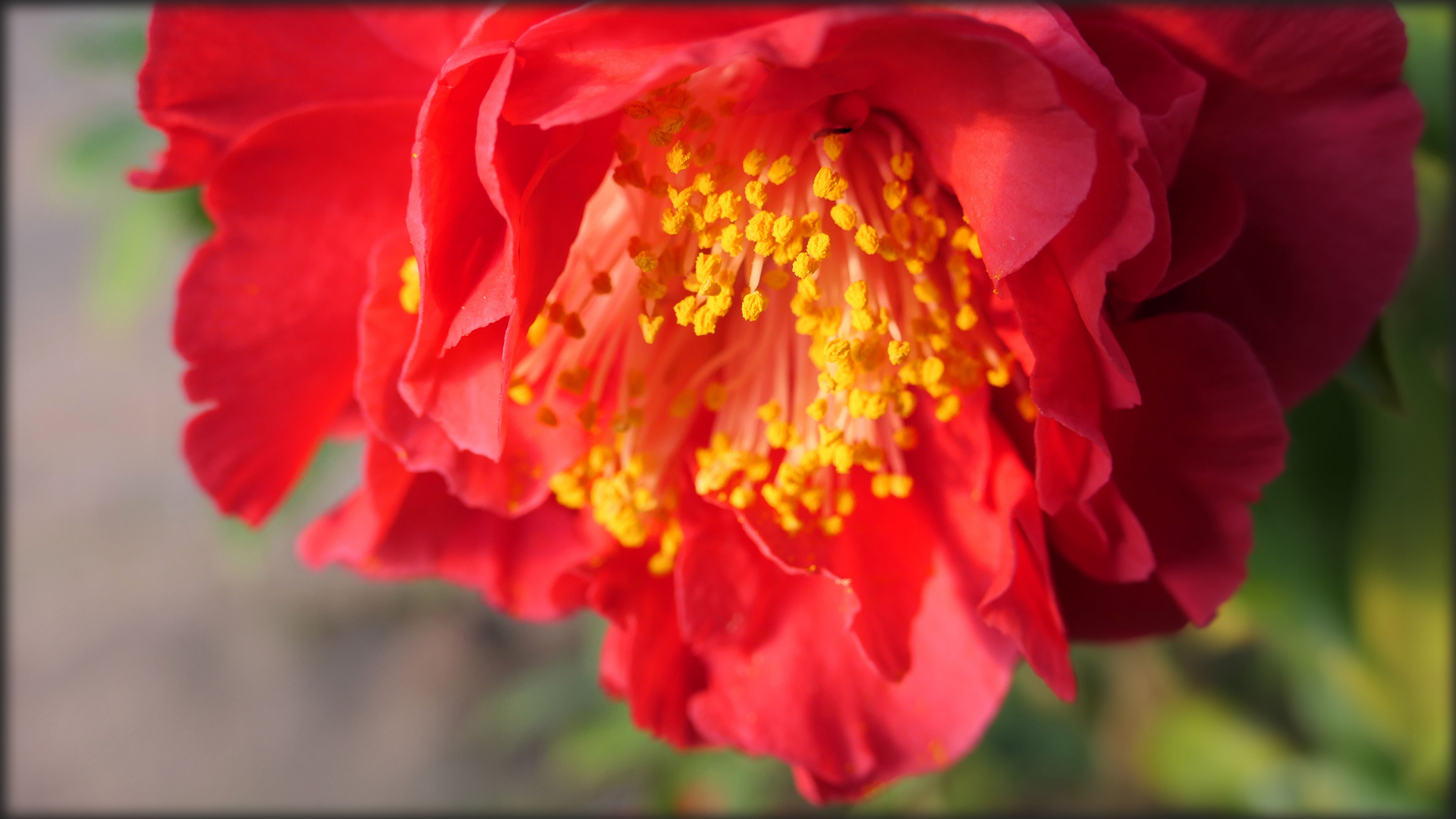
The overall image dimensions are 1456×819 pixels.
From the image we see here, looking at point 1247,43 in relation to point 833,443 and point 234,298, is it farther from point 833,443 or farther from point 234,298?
point 234,298

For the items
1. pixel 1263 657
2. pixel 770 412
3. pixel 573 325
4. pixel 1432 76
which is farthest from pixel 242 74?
pixel 1263 657

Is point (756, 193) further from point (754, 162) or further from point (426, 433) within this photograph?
point (426, 433)

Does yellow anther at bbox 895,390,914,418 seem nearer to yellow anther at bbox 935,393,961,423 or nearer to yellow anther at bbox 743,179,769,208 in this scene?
yellow anther at bbox 935,393,961,423

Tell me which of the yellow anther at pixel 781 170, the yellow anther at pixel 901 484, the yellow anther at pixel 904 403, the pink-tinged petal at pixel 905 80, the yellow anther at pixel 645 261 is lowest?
the yellow anther at pixel 901 484

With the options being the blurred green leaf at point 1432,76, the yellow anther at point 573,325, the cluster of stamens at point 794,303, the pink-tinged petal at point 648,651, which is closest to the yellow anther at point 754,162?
the cluster of stamens at point 794,303

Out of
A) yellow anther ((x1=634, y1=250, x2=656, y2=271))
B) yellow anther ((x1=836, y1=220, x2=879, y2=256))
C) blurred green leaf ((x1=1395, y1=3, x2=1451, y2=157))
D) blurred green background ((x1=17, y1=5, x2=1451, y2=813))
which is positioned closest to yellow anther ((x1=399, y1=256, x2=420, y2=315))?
yellow anther ((x1=634, y1=250, x2=656, y2=271))

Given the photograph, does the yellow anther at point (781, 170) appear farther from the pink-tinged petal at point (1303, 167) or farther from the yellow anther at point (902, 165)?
the pink-tinged petal at point (1303, 167)
